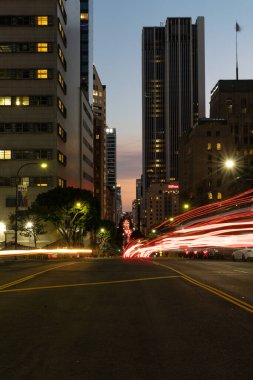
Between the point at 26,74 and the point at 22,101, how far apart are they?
4.37 m

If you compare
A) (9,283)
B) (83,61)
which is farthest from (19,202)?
(83,61)

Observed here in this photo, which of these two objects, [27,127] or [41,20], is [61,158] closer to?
[27,127]

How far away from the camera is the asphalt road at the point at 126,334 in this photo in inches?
300

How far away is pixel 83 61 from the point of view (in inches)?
6137

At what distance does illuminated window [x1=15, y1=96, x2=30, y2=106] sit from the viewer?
8800 centimetres

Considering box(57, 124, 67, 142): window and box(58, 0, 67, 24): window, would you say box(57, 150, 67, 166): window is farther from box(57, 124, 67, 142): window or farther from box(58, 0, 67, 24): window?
box(58, 0, 67, 24): window

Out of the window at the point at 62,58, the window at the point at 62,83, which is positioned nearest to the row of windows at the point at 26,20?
the window at the point at 62,58

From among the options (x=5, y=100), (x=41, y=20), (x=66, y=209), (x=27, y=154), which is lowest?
(x=66, y=209)

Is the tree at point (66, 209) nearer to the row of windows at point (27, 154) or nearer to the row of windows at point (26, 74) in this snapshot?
the row of windows at point (27, 154)

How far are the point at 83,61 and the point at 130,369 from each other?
153616 mm

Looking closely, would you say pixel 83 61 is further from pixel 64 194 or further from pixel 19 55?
pixel 64 194

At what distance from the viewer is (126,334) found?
408 inches

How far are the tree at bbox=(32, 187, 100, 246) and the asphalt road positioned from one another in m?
58.3

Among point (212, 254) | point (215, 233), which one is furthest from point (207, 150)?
point (212, 254)
